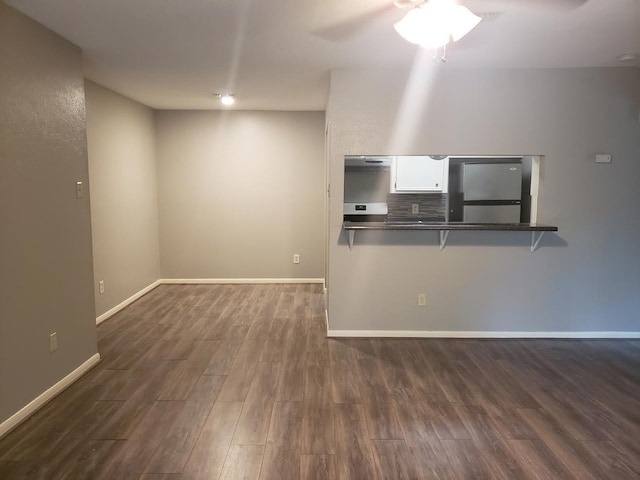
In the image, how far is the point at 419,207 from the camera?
213 inches

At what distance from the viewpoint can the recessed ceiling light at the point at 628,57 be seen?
3.22 m

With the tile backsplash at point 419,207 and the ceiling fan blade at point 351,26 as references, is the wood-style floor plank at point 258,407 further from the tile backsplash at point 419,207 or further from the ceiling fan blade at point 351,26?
the tile backsplash at point 419,207

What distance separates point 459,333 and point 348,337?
1.01 metres

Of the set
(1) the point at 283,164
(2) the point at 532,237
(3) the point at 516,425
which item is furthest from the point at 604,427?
(1) the point at 283,164

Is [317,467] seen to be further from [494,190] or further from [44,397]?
[494,190]

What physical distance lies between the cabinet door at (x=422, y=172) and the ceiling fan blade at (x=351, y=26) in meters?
2.40

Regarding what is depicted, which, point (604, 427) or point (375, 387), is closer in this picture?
point (604, 427)

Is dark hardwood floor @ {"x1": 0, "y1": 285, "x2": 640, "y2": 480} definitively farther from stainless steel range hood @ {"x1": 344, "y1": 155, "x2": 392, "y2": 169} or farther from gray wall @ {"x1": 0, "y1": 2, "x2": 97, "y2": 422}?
stainless steel range hood @ {"x1": 344, "y1": 155, "x2": 392, "y2": 169}

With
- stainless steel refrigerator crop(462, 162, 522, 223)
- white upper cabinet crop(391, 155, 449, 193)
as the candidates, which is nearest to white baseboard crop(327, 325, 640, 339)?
stainless steel refrigerator crop(462, 162, 522, 223)

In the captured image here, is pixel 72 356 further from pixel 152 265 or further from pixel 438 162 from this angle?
pixel 438 162

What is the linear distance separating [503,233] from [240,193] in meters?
3.47

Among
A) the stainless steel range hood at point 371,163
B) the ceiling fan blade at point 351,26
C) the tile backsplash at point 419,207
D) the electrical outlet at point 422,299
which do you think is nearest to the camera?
the ceiling fan blade at point 351,26

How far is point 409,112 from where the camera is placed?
3.68m

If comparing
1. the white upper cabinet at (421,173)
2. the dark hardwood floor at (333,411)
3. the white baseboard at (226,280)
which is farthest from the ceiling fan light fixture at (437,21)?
the white baseboard at (226,280)
